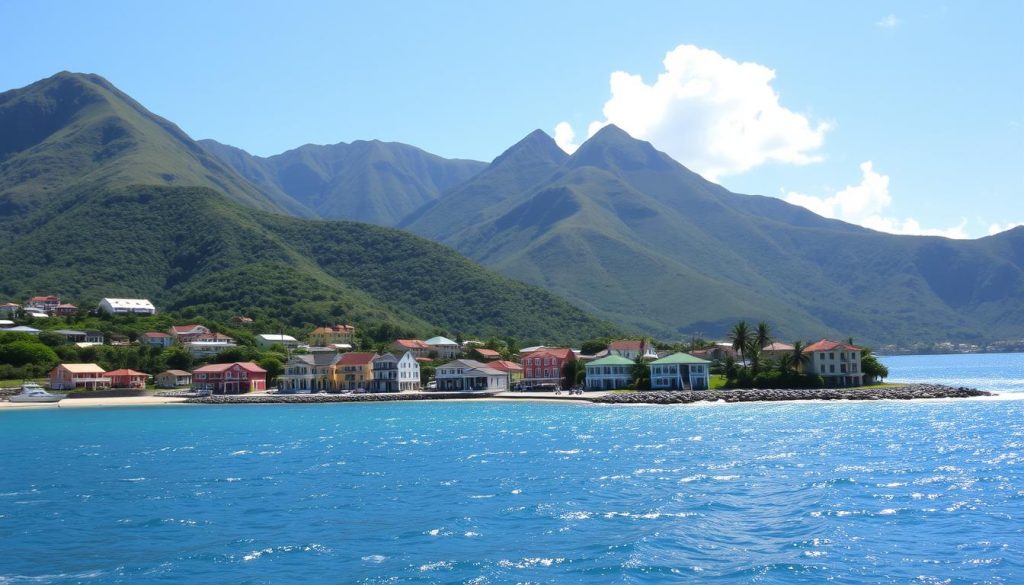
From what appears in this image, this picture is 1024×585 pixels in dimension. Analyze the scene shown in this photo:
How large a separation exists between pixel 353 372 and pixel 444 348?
27.4m

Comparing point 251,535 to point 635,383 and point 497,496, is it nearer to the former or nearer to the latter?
point 497,496

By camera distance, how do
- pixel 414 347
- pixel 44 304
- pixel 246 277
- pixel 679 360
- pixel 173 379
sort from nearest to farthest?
1. pixel 679 360
2. pixel 173 379
3. pixel 414 347
4. pixel 44 304
5. pixel 246 277

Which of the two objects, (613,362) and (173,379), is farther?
(173,379)

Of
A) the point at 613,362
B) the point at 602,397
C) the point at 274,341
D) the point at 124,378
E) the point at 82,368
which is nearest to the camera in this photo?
the point at 602,397

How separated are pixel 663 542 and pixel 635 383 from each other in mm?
67270

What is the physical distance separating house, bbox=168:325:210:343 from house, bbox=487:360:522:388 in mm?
44294

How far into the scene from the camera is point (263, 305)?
5906 inches

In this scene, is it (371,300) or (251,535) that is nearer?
(251,535)

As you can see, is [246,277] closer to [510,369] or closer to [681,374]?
[510,369]

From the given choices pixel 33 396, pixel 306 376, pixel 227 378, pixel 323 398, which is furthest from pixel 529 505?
pixel 227 378

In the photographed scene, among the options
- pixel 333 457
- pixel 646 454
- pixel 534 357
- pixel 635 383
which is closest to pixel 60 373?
pixel 534 357

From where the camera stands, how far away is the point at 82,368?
97.1 m

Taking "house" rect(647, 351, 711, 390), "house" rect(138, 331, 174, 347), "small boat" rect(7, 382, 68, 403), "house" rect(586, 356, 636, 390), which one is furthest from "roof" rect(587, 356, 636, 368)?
"house" rect(138, 331, 174, 347)

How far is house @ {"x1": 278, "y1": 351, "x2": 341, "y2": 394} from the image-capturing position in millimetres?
101438
